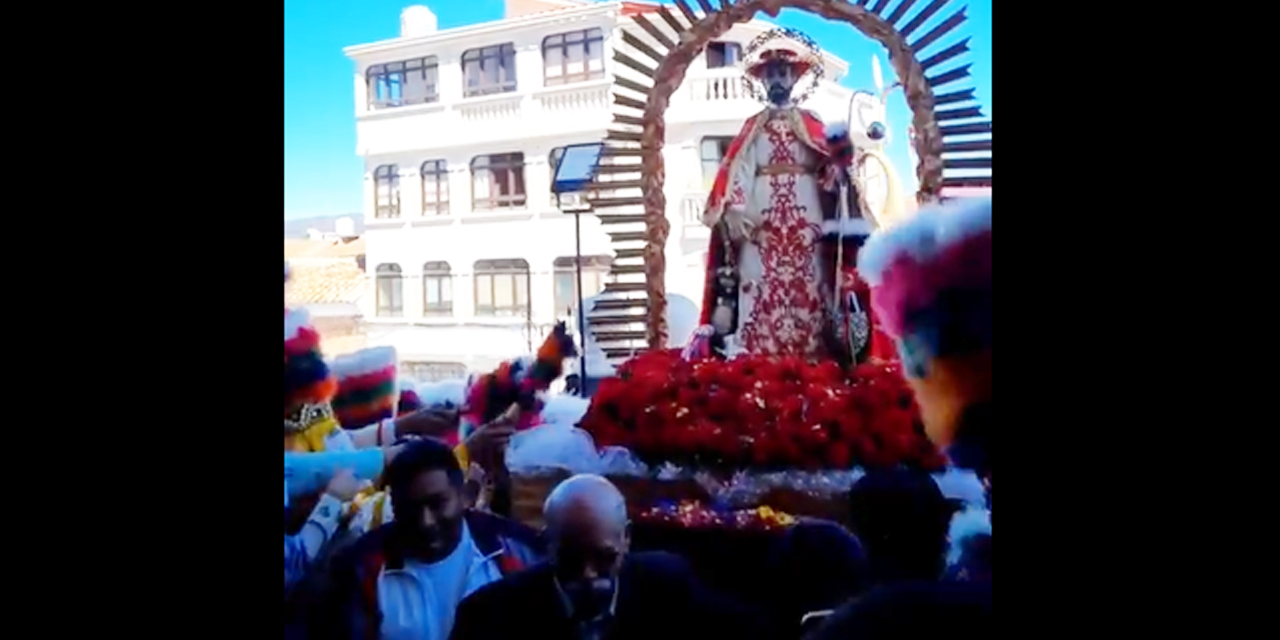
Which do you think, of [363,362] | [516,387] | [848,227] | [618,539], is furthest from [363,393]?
[848,227]

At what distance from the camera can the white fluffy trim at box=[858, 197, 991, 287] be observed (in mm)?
3348

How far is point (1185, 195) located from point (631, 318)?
1504mm

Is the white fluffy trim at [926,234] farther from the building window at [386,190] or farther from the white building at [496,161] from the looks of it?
the building window at [386,190]

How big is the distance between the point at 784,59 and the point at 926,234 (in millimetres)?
632

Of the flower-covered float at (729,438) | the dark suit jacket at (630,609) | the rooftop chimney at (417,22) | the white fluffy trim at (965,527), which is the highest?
the rooftop chimney at (417,22)

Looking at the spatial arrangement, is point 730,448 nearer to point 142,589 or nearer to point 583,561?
point 583,561

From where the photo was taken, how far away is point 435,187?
3.92 meters

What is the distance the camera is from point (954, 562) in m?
3.39

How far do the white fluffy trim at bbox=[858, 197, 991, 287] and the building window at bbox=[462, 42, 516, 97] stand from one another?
47.2 inches

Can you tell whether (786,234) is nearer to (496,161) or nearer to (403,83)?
(496,161)

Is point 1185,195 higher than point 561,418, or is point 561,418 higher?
point 1185,195

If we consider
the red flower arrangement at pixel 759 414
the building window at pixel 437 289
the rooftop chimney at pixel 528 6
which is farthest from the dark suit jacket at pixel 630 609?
the rooftop chimney at pixel 528 6

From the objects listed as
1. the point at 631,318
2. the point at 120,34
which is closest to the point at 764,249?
the point at 631,318

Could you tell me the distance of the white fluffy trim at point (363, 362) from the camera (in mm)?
3770
